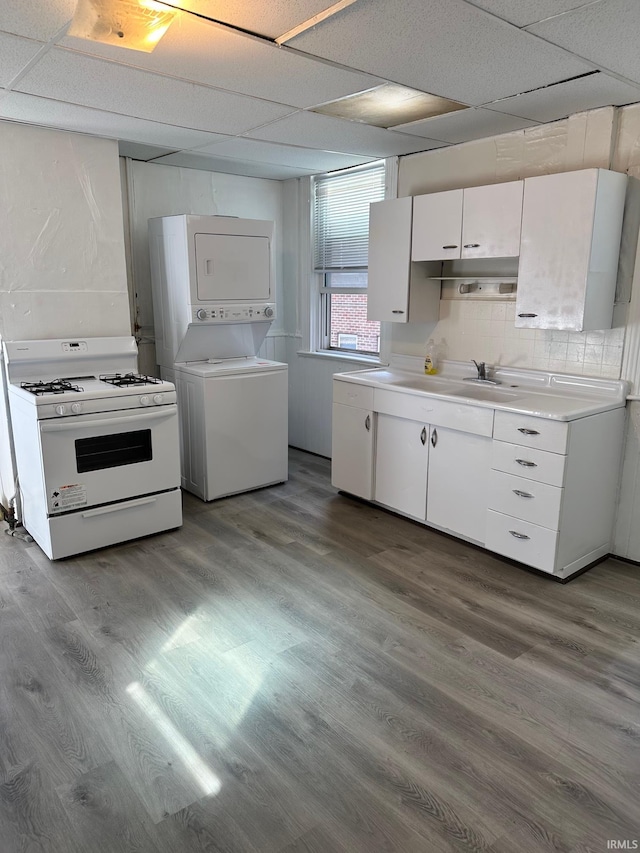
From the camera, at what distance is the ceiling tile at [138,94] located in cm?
250

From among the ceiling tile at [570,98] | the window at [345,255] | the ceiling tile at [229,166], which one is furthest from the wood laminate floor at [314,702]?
the ceiling tile at [229,166]

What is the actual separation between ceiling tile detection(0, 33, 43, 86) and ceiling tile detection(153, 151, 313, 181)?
170 centimetres

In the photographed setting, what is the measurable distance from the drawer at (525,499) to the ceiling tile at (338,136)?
83.6 inches

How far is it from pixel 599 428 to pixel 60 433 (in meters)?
2.82

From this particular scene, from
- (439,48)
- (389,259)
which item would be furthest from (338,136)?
(439,48)

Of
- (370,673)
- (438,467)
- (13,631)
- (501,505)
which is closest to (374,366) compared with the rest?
(438,467)

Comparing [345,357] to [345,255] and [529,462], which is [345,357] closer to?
[345,255]

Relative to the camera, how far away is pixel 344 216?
4.84 metres

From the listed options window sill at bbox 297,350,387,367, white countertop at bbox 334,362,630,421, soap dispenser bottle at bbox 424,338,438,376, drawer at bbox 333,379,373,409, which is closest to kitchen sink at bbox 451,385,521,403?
white countertop at bbox 334,362,630,421

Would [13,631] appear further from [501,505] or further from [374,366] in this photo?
[374,366]

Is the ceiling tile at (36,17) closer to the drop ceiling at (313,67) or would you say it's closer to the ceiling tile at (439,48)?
the drop ceiling at (313,67)

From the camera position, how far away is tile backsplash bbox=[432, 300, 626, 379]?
321cm

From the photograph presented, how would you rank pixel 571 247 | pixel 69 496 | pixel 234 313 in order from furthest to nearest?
pixel 234 313
pixel 69 496
pixel 571 247

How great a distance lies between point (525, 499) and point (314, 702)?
5.03ft
